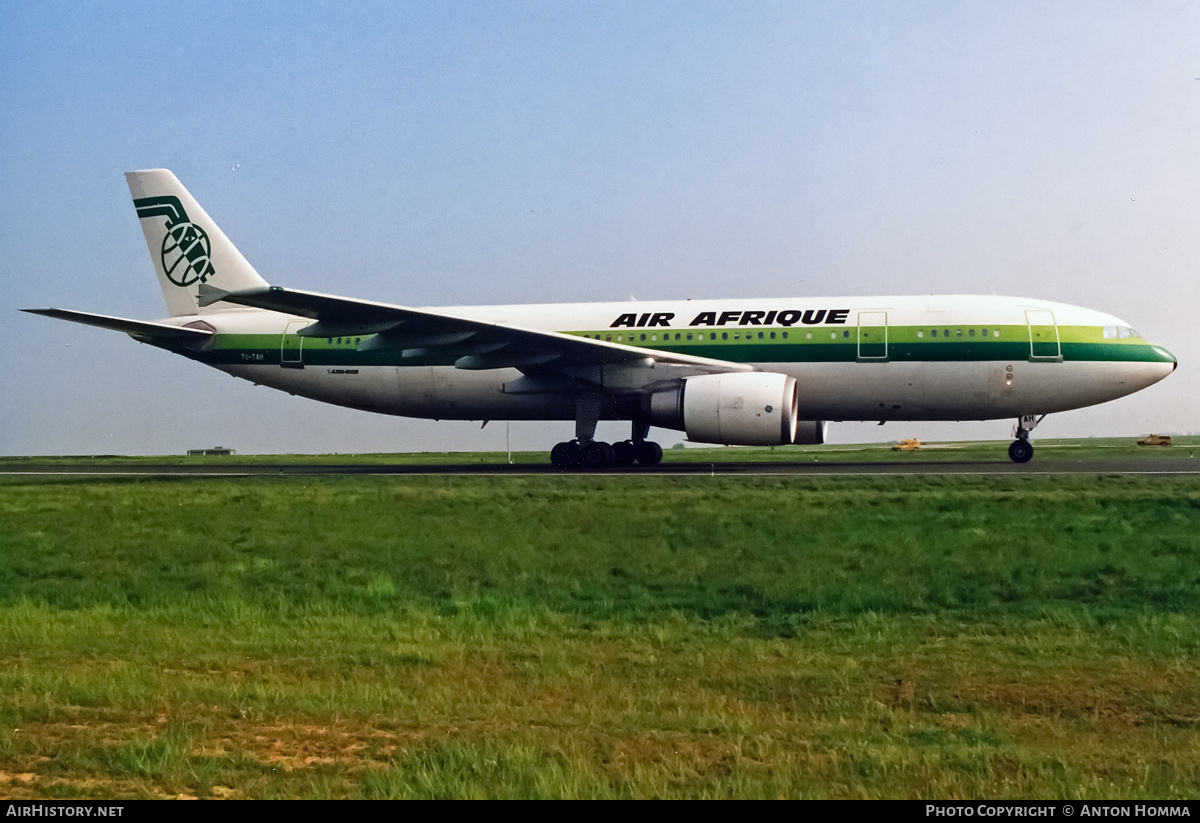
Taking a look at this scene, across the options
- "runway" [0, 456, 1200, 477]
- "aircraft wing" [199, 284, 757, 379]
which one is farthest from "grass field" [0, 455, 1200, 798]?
"aircraft wing" [199, 284, 757, 379]

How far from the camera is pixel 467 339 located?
24391 millimetres

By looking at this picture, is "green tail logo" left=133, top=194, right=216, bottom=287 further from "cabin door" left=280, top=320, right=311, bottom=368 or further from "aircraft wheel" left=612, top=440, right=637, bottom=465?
"aircraft wheel" left=612, top=440, right=637, bottom=465

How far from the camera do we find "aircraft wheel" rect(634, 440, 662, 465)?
2631 centimetres

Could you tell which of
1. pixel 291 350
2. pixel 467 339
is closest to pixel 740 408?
pixel 467 339

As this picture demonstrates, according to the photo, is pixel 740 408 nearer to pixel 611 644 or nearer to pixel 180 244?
pixel 611 644

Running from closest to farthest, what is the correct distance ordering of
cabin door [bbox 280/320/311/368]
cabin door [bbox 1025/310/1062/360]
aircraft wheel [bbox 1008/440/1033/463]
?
cabin door [bbox 1025/310/1062/360] → aircraft wheel [bbox 1008/440/1033/463] → cabin door [bbox 280/320/311/368]

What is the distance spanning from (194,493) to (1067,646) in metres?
14.8

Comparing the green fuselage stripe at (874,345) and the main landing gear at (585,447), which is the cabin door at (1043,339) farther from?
the main landing gear at (585,447)

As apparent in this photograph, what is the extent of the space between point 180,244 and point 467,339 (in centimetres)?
1081

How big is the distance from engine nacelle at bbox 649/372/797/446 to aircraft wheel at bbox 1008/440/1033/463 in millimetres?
5361

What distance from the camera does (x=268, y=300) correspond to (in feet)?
74.8

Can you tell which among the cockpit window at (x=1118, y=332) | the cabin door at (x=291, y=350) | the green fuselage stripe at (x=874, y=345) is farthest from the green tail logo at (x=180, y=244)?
the cockpit window at (x=1118, y=332)

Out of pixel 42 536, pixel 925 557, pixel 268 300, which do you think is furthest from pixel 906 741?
pixel 268 300
